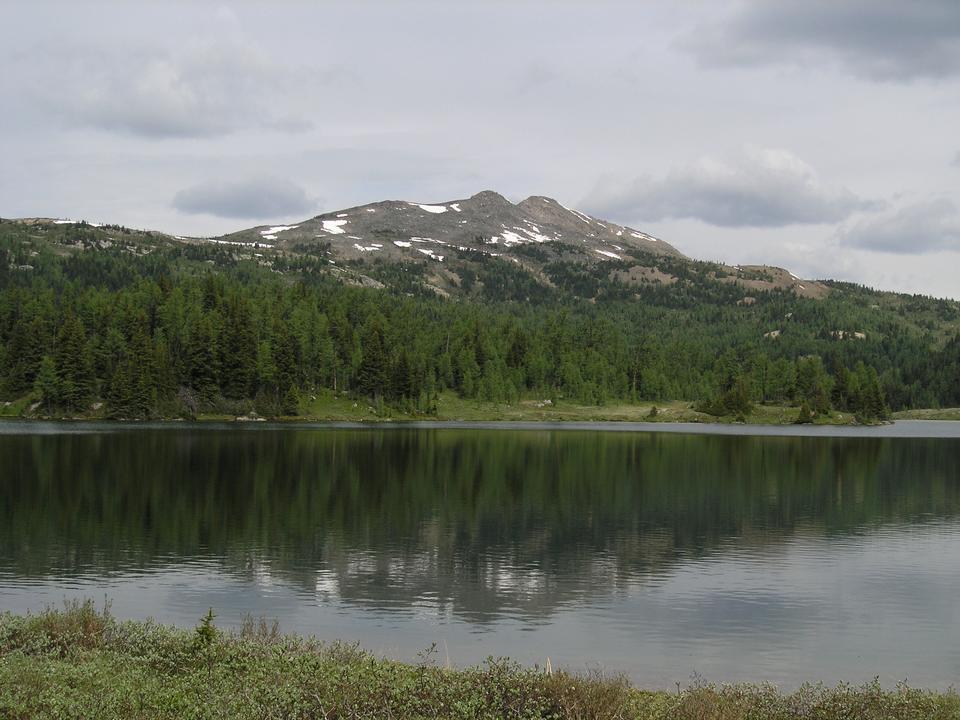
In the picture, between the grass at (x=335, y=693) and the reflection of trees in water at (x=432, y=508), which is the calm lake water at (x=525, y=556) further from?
the grass at (x=335, y=693)

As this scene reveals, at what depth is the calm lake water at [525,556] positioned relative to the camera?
1244 inches

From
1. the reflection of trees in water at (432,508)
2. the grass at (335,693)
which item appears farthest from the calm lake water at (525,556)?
the grass at (335,693)

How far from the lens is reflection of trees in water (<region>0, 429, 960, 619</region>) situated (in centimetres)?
4234

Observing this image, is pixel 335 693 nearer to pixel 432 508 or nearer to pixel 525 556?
pixel 525 556

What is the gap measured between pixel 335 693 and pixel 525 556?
27.0 metres

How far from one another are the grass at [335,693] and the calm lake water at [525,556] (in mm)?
5758

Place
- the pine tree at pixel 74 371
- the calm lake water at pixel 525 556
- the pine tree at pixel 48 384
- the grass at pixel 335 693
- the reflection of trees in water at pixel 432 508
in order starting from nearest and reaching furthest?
the grass at pixel 335 693, the calm lake water at pixel 525 556, the reflection of trees in water at pixel 432 508, the pine tree at pixel 48 384, the pine tree at pixel 74 371

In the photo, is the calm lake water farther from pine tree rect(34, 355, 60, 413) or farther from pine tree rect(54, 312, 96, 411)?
pine tree rect(54, 312, 96, 411)

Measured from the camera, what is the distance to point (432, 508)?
62.3 metres

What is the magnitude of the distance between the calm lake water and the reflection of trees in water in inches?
11.2

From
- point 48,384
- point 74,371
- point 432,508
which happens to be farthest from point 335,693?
point 74,371

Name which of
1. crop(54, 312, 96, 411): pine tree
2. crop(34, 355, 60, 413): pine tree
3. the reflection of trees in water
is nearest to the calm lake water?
the reflection of trees in water

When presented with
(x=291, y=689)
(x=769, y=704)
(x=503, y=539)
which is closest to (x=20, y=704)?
(x=291, y=689)

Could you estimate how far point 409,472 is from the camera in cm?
8369
